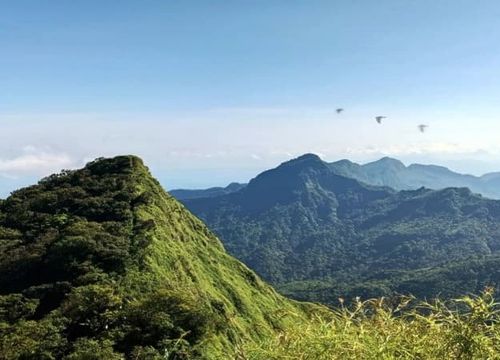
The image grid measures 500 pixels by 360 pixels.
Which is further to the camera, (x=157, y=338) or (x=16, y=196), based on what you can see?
(x=16, y=196)

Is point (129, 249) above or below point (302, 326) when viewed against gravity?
below

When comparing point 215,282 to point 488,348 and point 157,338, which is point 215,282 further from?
point 488,348

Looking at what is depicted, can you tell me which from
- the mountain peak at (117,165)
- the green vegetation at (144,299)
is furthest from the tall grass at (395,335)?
the mountain peak at (117,165)

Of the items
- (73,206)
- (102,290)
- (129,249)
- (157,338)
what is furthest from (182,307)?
(73,206)

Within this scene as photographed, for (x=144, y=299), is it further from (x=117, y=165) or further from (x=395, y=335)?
(x=117, y=165)

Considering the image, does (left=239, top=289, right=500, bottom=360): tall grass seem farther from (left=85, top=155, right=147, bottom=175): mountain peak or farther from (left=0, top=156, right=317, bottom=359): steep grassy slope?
(left=85, top=155, right=147, bottom=175): mountain peak

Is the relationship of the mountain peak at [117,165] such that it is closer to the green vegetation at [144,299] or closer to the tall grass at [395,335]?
the green vegetation at [144,299]
